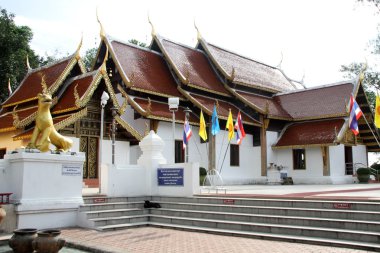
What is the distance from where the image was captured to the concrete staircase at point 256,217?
6.89 meters

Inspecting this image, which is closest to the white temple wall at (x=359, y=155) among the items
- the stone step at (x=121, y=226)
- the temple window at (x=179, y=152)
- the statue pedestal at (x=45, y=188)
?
the temple window at (x=179, y=152)

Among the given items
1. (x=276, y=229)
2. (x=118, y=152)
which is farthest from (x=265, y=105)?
(x=276, y=229)

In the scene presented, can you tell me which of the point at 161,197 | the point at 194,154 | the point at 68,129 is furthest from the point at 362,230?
the point at 194,154

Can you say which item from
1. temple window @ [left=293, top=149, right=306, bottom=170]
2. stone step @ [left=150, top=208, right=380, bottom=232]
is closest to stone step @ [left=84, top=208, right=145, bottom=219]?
stone step @ [left=150, top=208, right=380, bottom=232]

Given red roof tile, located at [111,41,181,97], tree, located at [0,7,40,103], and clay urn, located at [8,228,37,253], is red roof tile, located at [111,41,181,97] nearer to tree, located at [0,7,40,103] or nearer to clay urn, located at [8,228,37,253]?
tree, located at [0,7,40,103]

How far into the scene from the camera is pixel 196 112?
61.5 feet

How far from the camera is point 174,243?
7.08m

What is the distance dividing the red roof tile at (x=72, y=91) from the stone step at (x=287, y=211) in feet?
19.9

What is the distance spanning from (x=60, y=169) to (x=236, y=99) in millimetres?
13213

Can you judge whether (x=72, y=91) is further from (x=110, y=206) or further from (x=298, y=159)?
(x=298, y=159)

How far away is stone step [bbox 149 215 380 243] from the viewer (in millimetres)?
6616

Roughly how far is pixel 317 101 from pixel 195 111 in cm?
688

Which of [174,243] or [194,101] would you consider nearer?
[174,243]

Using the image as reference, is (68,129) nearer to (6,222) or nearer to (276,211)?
(6,222)
